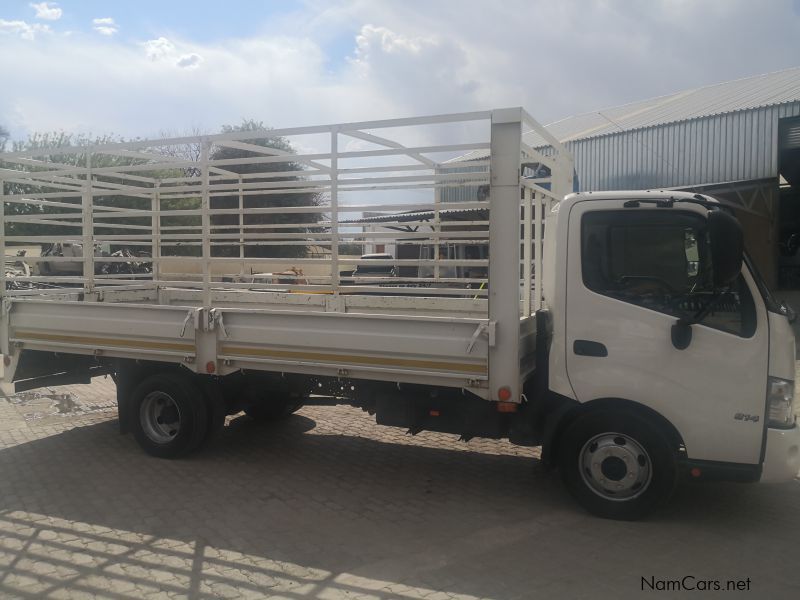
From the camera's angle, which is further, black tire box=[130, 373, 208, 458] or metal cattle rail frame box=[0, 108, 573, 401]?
black tire box=[130, 373, 208, 458]

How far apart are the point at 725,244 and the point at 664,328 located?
0.66 metres

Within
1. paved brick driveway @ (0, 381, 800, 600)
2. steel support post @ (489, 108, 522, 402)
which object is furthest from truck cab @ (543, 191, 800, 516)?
paved brick driveway @ (0, 381, 800, 600)

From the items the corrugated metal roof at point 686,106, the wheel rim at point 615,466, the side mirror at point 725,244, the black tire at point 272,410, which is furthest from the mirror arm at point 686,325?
the corrugated metal roof at point 686,106

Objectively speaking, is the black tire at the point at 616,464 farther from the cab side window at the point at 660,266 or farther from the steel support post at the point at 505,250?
the cab side window at the point at 660,266

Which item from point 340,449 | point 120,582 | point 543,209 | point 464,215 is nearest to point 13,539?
point 120,582

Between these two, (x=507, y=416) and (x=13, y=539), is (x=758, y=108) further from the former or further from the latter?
(x=13, y=539)

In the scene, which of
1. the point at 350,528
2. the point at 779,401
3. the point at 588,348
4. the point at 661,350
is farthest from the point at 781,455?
the point at 350,528

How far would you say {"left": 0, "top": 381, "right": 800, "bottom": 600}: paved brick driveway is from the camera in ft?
12.2

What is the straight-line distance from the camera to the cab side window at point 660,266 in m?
4.08

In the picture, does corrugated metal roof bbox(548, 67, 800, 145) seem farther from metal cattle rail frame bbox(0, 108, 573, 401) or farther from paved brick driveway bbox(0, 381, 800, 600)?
paved brick driveway bbox(0, 381, 800, 600)

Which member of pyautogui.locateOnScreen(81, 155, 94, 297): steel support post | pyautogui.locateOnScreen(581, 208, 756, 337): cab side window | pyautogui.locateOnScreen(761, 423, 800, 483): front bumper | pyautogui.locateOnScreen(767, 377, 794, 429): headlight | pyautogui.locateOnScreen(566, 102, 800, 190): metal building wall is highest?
pyautogui.locateOnScreen(566, 102, 800, 190): metal building wall

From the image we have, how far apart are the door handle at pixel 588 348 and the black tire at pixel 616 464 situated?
40 cm

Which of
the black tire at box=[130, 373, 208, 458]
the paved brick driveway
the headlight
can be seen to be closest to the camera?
the paved brick driveway

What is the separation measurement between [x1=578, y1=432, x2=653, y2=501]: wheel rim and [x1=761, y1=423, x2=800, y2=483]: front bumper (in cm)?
69
